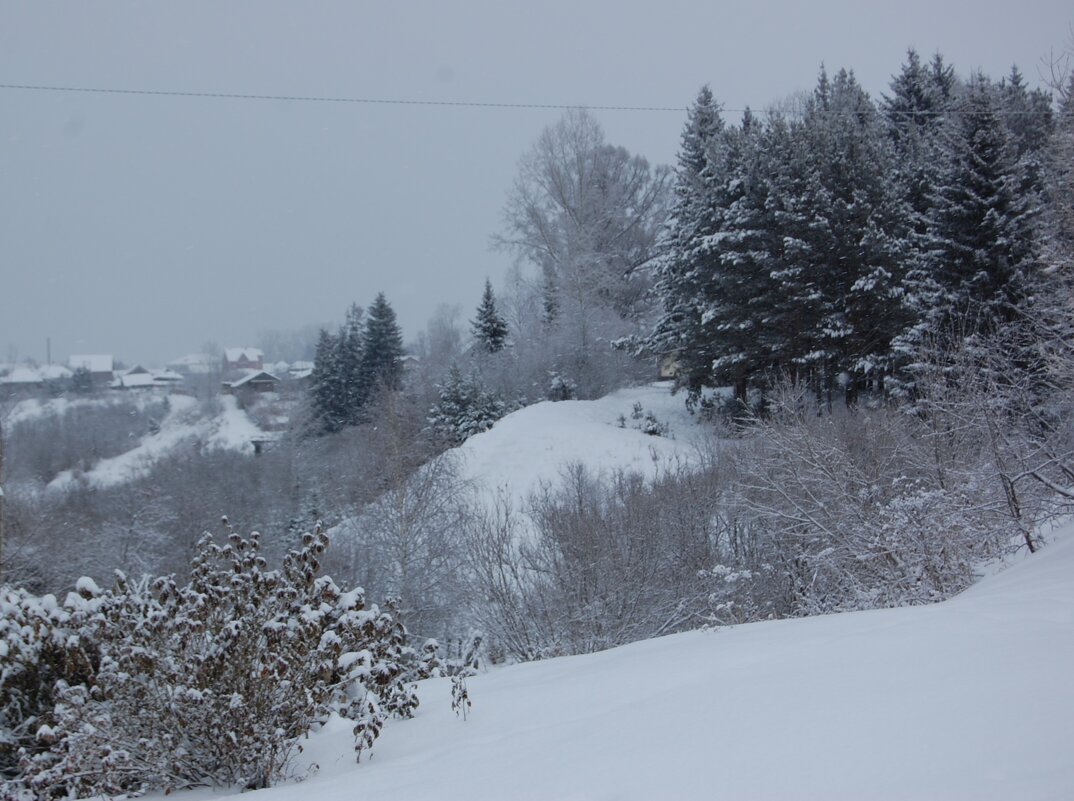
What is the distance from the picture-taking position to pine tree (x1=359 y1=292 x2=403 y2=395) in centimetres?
3875

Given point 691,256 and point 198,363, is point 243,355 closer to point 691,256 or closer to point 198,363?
point 198,363

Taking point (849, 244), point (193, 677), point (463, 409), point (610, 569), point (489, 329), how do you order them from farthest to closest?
point (489, 329)
point (463, 409)
point (849, 244)
point (610, 569)
point (193, 677)

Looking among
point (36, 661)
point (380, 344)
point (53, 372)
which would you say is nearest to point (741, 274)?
point (380, 344)

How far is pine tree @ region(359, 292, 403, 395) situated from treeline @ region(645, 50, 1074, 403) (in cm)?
1560

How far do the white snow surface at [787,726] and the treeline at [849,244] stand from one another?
16.7 m

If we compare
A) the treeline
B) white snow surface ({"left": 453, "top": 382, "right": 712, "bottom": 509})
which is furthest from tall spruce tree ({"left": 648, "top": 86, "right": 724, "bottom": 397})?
white snow surface ({"left": 453, "top": 382, "right": 712, "bottom": 509})

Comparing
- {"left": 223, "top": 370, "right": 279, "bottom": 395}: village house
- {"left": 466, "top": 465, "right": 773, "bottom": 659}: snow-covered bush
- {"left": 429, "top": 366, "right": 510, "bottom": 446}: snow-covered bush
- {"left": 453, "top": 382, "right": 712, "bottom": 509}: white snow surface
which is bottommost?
{"left": 466, "top": 465, "right": 773, "bottom": 659}: snow-covered bush

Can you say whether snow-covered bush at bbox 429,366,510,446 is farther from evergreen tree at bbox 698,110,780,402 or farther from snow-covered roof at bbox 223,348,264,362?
snow-covered roof at bbox 223,348,264,362

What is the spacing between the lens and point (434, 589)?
1830 centimetres

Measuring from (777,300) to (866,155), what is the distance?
499 cm

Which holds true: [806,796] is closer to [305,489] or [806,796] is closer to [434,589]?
[434,589]

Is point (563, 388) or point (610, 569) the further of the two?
point (563, 388)

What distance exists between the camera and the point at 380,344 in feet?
129

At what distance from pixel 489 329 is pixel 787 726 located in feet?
114
